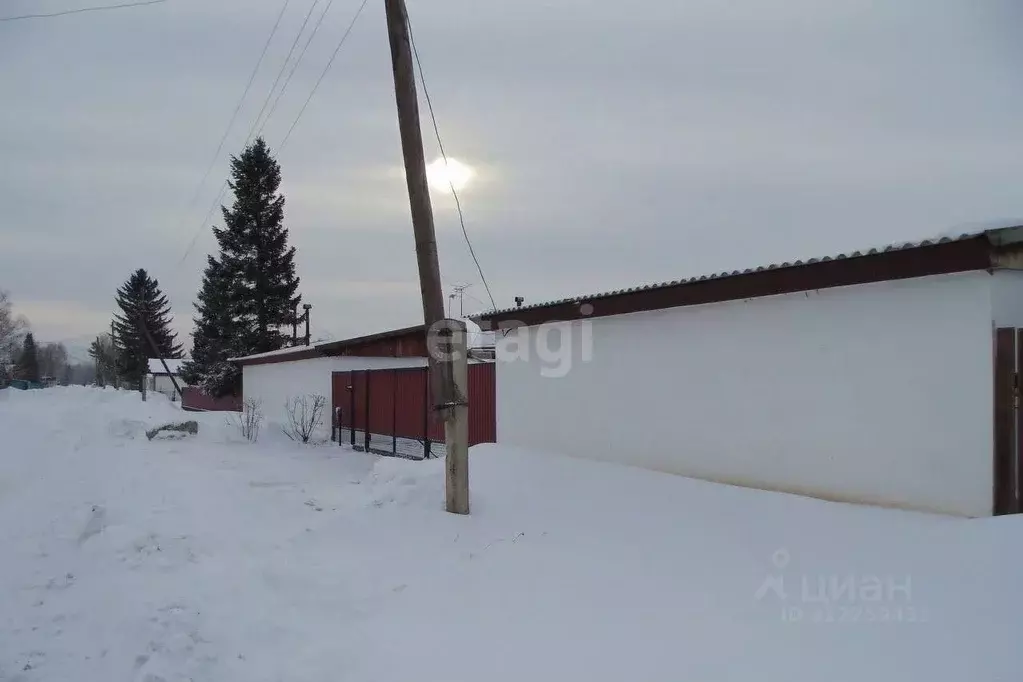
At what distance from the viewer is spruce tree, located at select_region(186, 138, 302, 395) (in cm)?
3145

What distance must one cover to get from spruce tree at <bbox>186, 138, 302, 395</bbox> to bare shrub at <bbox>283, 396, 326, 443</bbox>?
1382cm

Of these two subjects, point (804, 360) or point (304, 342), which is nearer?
point (804, 360)

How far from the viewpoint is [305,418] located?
58.1 ft

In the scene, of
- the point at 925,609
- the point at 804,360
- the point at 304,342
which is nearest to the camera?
the point at 925,609

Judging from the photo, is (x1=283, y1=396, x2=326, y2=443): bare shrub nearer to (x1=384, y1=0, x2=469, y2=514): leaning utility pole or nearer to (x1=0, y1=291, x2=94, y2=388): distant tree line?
(x1=384, y1=0, x2=469, y2=514): leaning utility pole

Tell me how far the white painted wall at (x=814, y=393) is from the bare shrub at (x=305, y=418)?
9641 mm

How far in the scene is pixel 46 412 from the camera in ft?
67.3

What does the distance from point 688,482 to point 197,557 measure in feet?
15.5

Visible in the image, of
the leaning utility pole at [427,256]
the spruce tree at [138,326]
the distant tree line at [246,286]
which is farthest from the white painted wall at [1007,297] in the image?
the spruce tree at [138,326]

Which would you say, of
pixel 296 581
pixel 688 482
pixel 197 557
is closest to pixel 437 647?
pixel 296 581

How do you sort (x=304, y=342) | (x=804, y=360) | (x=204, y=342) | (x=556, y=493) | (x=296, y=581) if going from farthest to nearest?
(x=304, y=342) → (x=204, y=342) → (x=556, y=493) → (x=804, y=360) → (x=296, y=581)

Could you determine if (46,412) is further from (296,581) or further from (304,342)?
(296,581)

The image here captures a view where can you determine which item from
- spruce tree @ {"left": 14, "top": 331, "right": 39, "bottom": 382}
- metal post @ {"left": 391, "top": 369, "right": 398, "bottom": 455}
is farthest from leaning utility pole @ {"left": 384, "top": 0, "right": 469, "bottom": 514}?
spruce tree @ {"left": 14, "top": 331, "right": 39, "bottom": 382}

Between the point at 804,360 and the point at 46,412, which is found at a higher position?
the point at 804,360
